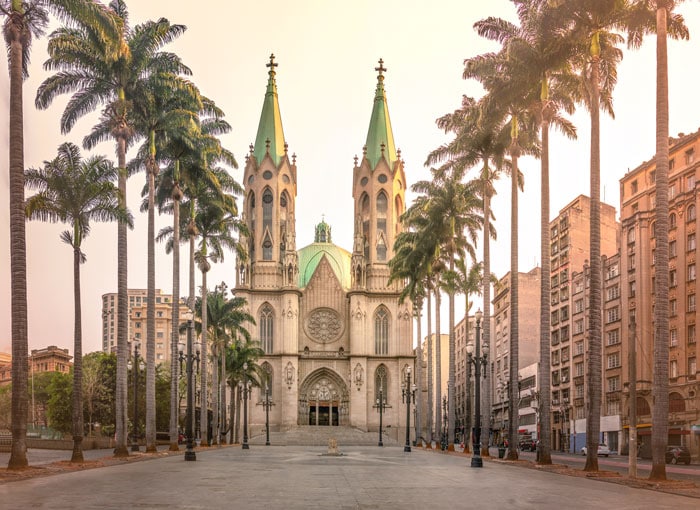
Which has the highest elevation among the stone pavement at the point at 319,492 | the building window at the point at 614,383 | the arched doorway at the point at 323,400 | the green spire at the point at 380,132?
the green spire at the point at 380,132

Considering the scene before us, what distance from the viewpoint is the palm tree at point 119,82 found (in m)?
37.8

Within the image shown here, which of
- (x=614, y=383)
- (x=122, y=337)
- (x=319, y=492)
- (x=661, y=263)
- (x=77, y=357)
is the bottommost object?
(x=614, y=383)

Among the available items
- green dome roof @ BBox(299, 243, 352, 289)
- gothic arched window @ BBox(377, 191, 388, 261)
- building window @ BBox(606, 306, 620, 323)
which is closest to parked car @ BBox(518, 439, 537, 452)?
building window @ BBox(606, 306, 620, 323)

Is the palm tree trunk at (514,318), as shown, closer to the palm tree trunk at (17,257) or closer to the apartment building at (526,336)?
the palm tree trunk at (17,257)

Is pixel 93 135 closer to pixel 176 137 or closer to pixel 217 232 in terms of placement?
pixel 176 137

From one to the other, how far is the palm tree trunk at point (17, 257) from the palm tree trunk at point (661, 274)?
17.7m

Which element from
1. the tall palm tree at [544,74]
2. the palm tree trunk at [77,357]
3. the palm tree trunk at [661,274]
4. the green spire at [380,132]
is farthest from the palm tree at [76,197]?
the green spire at [380,132]

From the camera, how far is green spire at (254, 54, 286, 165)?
106 m


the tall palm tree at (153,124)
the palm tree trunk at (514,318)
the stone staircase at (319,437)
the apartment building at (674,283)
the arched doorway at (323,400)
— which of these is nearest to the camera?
the palm tree trunk at (514,318)

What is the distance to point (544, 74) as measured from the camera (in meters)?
35.5

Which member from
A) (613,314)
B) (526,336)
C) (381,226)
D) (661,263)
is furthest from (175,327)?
(526,336)

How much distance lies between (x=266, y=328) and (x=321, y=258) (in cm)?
1147

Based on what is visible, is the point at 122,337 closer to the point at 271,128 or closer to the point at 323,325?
the point at 323,325

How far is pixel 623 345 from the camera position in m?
77.1
